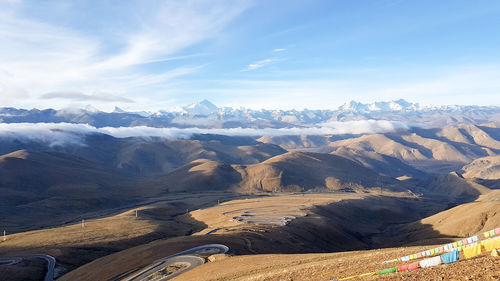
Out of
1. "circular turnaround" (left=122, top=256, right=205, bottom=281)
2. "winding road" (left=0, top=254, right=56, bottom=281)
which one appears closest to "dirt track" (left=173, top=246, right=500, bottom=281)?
"circular turnaround" (left=122, top=256, right=205, bottom=281)

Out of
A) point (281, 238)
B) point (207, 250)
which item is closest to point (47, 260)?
point (207, 250)

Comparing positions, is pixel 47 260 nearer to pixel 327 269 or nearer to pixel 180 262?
pixel 180 262

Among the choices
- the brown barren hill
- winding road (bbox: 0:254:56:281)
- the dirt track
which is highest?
the dirt track

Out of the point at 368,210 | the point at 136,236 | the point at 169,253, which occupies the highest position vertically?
the point at 169,253

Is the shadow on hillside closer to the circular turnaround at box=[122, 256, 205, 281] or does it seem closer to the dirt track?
the circular turnaround at box=[122, 256, 205, 281]

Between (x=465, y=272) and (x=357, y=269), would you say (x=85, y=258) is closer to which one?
(x=357, y=269)

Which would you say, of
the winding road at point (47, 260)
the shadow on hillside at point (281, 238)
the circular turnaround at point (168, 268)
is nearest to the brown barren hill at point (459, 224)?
the shadow on hillside at point (281, 238)

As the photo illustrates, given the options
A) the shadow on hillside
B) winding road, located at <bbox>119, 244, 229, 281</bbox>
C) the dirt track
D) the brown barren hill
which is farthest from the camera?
the brown barren hill

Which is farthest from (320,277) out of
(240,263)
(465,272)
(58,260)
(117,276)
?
(58,260)
